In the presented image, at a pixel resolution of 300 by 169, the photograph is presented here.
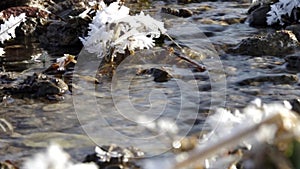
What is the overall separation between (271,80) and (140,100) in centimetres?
92

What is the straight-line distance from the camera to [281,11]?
5.34 m

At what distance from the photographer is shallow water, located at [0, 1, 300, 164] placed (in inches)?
107

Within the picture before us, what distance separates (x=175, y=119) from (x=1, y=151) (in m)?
0.94

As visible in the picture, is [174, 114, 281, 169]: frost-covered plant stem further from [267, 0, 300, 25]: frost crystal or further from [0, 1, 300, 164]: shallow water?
[267, 0, 300, 25]: frost crystal

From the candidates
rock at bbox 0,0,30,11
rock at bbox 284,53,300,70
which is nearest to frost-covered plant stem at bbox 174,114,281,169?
rock at bbox 284,53,300,70

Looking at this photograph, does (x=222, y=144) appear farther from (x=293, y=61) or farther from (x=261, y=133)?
(x=293, y=61)

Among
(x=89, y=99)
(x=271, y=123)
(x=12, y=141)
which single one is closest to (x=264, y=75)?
(x=89, y=99)

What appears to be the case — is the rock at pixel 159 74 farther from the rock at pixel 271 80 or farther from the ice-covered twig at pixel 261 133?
the ice-covered twig at pixel 261 133

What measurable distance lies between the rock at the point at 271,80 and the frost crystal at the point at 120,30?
0.80 meters

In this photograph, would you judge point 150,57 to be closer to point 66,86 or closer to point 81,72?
point 81,72

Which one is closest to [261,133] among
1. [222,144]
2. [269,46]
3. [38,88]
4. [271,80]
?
[222,144]

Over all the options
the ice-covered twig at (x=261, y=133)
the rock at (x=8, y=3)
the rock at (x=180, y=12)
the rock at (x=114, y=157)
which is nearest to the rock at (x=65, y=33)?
the rock at (x=8, y=3)

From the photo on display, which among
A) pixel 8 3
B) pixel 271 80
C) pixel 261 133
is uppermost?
pixel 261 133

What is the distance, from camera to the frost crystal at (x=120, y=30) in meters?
4.08
